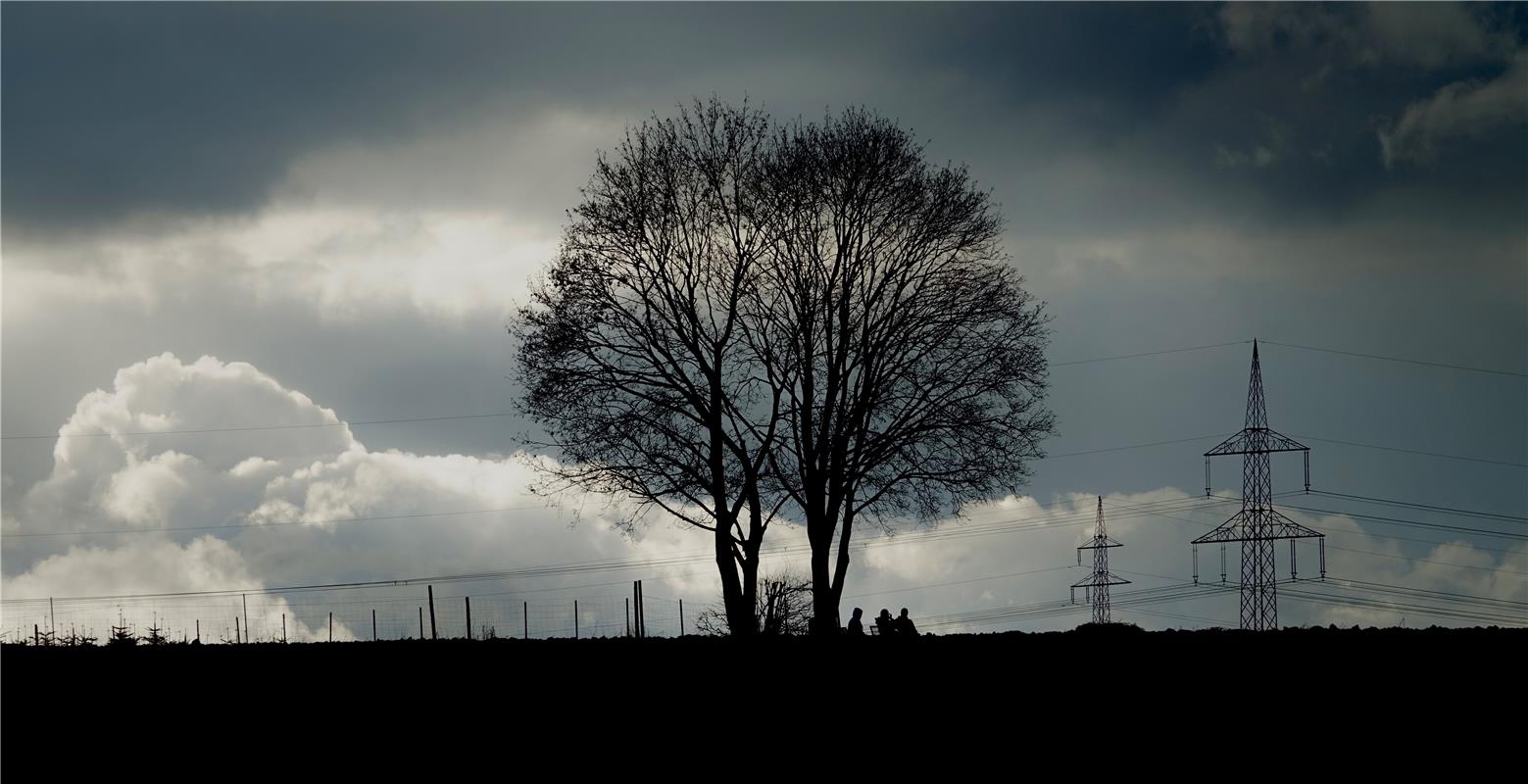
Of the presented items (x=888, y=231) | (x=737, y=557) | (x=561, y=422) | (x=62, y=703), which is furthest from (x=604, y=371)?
(x=62, y=703)

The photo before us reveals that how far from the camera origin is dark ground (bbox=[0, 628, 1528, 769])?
44.5 ft

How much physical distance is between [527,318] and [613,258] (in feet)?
9.23

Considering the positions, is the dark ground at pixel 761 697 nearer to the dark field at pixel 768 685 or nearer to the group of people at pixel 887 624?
the dark field at pixel 768 685

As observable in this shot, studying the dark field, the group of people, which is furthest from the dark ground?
the group of people

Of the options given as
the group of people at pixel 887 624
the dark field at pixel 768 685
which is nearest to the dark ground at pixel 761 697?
the dark field at pixel 768 685

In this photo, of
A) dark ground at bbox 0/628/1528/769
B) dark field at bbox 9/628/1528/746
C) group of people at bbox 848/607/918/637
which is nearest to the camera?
dark ground at bbox 0/628/1528/769

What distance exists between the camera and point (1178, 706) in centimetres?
1494

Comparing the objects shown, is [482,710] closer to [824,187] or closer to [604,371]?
[604,371]

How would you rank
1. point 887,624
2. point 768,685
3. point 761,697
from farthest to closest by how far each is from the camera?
point 887,624 < point 768,685 < point 761,697

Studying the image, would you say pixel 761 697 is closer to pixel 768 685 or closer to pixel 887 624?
pixel 768 685

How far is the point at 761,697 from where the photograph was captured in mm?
16109

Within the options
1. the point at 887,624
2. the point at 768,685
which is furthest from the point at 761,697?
the point at 887,624

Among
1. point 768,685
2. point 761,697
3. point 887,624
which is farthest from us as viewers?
point 887,624

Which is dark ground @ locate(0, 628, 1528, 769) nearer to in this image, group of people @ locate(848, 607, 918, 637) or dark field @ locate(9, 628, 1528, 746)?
dark field @ locate(9, 628, 1528, 746)
